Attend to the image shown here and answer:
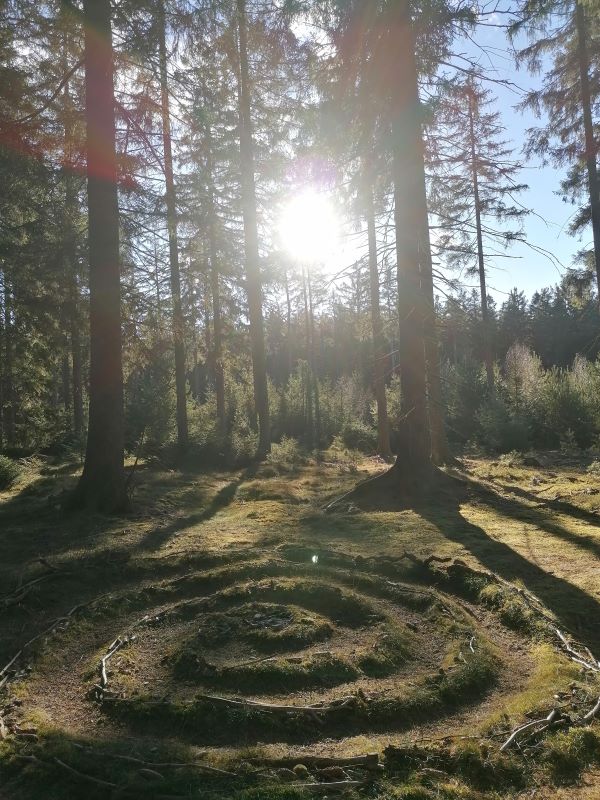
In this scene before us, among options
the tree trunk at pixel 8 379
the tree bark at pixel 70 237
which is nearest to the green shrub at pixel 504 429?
the tree bark at pixel 70 237

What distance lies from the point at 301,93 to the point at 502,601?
9.60 meters

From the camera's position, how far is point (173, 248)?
16.6 m

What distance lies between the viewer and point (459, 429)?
22984mm

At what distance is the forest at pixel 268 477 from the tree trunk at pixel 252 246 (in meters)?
0.11

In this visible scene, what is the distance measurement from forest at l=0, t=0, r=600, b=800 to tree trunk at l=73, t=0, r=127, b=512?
45 millimetres

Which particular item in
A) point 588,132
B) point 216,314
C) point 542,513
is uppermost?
point 588,132

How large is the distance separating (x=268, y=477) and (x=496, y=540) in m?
7.53

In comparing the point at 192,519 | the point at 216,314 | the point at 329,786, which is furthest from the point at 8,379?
the point at 329,786

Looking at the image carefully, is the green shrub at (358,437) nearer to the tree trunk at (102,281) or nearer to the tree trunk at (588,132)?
the tree trunk at (588,132)

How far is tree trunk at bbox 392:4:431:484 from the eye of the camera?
8.96m

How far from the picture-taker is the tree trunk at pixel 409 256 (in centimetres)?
896

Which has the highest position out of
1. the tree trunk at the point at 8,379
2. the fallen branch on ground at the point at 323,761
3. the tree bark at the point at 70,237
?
the tree bark at the point at 70,237

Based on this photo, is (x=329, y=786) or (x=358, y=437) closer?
(x=329, y=786)

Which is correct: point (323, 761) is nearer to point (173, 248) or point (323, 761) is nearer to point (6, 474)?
point (6, 474)
